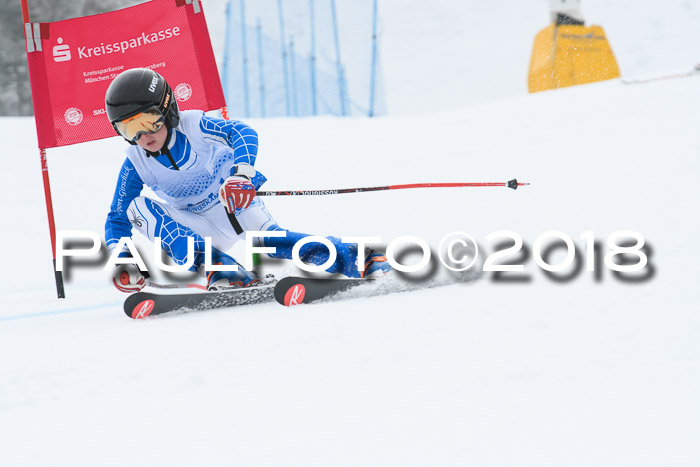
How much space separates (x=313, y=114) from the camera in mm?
12156

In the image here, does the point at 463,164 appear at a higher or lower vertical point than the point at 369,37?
lower

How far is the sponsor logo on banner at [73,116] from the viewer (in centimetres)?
411

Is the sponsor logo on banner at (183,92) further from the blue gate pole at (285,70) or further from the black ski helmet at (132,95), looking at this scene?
the blue gate pole at (285,70)

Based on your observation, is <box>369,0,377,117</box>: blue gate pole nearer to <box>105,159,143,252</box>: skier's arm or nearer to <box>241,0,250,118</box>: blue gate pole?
<box>241,0,250,118</box>: blue gate pole

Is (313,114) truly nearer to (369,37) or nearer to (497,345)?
(369,37)

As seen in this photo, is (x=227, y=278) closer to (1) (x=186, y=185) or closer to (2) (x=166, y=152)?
(1) (x=186, y=185)

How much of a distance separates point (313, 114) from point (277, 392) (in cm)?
1082

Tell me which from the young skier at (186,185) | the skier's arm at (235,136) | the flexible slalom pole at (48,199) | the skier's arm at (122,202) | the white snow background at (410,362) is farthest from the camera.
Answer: the flexible slalom pole at (48,199)

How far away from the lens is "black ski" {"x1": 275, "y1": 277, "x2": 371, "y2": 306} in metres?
2.79

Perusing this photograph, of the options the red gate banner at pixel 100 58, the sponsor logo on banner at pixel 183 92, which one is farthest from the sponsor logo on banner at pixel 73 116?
the sponsor logo on banner at pixel 183 92

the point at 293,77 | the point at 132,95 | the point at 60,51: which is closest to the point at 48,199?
the point at 60,51

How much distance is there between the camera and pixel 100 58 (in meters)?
4.08

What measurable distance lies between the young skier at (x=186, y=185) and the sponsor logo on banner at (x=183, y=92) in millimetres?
993

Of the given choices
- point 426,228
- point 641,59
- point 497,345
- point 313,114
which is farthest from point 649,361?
point 641,59
